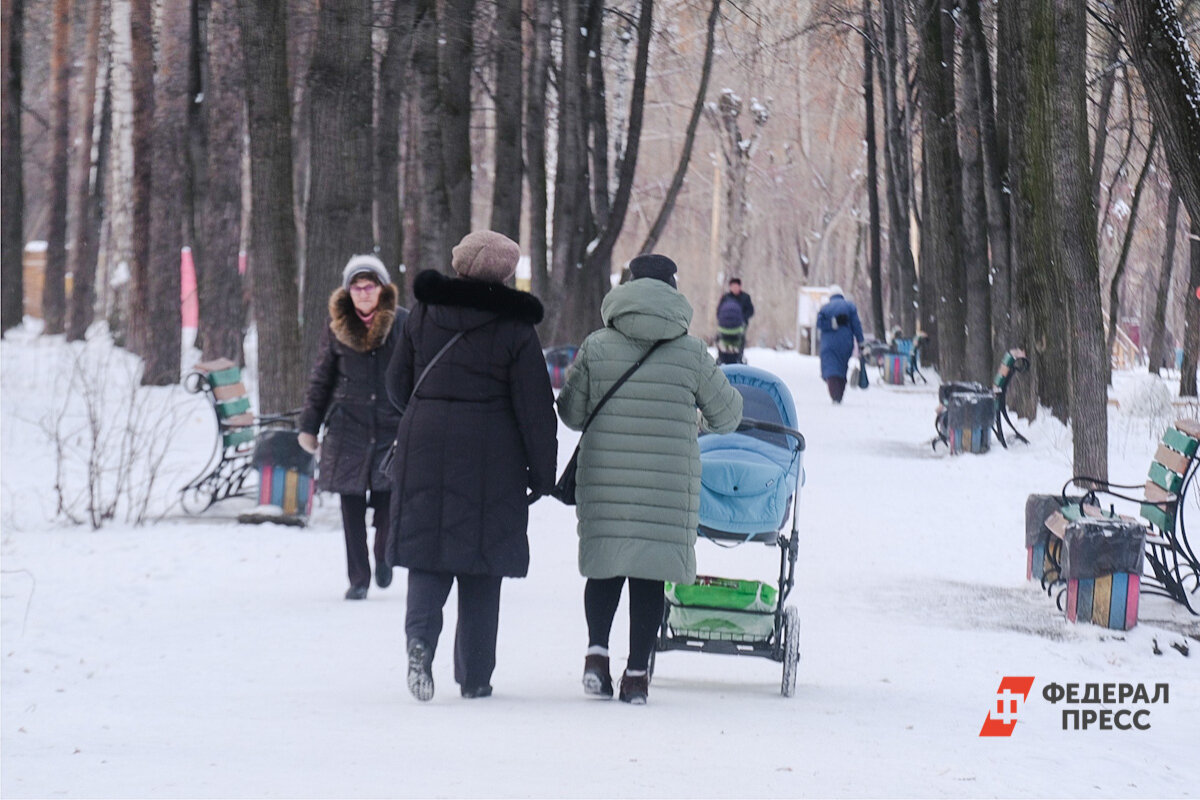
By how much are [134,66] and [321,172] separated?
8649 mm

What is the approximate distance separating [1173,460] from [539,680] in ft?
13.5

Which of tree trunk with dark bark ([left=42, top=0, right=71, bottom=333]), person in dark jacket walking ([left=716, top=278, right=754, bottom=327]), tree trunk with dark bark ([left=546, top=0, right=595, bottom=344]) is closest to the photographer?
tree trunk with dark bark ([left=546, top=0, right=595, bottom=344])

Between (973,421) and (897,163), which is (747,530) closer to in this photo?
(973,421)

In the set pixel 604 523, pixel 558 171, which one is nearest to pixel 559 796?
pixel 604 523

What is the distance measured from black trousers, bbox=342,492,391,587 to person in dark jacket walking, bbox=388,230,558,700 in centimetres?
254

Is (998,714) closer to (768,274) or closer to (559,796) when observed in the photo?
(559,796)

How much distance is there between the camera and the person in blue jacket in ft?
77.5

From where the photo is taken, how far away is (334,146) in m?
12.6

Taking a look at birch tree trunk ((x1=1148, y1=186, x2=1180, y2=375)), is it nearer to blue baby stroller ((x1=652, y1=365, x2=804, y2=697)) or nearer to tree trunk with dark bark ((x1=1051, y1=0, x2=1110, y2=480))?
tree trunk with dark bark ((x1=1051, y1=0, x2=1110, y2=480))

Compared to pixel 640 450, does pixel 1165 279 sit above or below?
above

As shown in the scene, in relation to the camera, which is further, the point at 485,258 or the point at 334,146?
the point at 334,146

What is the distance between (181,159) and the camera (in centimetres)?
2130

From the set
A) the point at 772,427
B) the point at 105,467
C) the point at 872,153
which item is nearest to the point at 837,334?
the point at 872,153

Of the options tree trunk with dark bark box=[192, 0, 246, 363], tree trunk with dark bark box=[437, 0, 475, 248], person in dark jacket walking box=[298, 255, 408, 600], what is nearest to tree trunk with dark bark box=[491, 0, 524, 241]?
tree trunk with dark bark box=[437, 0, 475, 248]
